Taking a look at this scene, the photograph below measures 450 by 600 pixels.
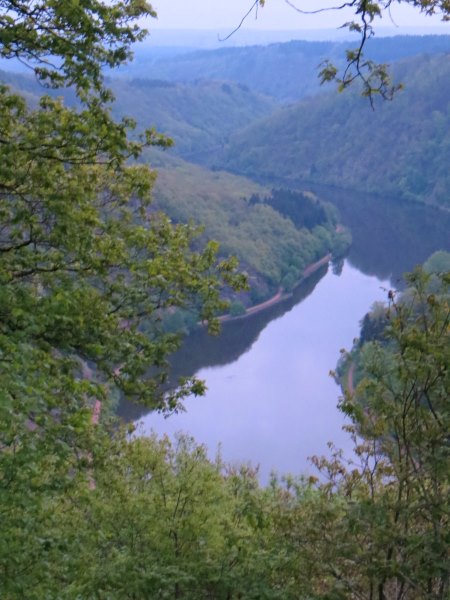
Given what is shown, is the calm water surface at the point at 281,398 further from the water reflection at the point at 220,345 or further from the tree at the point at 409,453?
the tree at the point at 409,453

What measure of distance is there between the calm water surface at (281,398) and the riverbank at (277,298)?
8.37 ft

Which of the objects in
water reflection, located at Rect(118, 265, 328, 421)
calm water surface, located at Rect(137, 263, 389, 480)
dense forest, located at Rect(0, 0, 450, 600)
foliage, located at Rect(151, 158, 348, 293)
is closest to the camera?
dense forest, located at Rect(0, 0, 450, 600)

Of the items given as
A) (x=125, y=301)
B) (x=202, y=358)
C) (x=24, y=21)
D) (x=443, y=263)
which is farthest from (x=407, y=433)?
(x=443, y=263)

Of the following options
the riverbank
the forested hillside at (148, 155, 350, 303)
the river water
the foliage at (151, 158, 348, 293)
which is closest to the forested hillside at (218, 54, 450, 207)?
the forested hillside at (148, 155, 350, 303)

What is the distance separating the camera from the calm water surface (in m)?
30.5

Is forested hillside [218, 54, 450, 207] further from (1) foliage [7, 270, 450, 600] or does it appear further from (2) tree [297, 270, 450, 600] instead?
(2) tree [297, 270, 450, 600]

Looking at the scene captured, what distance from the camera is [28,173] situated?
588 centimetres

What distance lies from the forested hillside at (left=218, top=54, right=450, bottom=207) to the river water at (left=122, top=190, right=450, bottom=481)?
40595 mm

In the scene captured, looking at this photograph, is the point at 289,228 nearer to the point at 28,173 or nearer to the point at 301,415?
the point at 301,415

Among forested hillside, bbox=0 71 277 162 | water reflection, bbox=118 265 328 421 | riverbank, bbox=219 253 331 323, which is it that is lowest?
water reflection, bbox=118 265 328 421

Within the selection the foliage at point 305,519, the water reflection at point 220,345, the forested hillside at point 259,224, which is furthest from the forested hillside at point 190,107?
the foliage at point 305,519

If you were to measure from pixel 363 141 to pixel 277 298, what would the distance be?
7596cm

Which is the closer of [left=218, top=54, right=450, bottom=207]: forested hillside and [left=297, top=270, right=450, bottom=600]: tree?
[left=297, top=270, right=450, bottom=600]: tree

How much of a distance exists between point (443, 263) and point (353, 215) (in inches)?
1670
